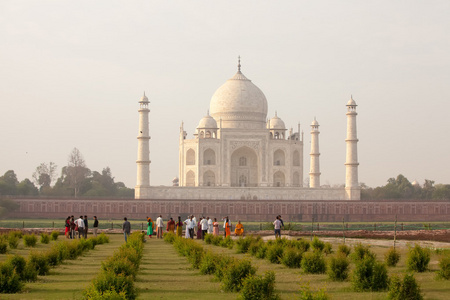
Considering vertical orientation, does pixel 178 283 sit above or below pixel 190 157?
below

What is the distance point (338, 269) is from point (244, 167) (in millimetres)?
42538

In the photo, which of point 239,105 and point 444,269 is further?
point 239,105

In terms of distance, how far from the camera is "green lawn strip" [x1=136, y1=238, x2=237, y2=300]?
406 inches

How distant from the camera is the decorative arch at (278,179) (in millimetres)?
54031

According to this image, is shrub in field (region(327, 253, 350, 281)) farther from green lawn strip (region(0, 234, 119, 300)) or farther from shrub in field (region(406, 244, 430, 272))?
green lawn strip (region(0, 234, 119, 300))

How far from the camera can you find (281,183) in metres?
54.1

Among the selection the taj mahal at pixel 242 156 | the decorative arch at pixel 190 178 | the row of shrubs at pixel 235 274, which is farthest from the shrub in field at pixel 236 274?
the decorative arch at pixel 190 178

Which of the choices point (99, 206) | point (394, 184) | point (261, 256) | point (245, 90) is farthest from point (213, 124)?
point (261, 256)

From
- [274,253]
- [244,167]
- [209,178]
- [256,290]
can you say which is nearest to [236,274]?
[256,290]

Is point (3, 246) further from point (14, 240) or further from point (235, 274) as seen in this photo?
→ point (235, 274)

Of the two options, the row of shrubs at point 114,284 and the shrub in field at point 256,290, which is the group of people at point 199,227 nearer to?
the row of shrubs at point 114,284

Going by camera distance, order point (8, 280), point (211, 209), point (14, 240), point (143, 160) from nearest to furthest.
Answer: point (8, 280), point (14, 240), point (211, 209), point (143, 160)

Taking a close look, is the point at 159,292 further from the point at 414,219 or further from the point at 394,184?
the point at 394,184

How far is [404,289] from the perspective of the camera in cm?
888
